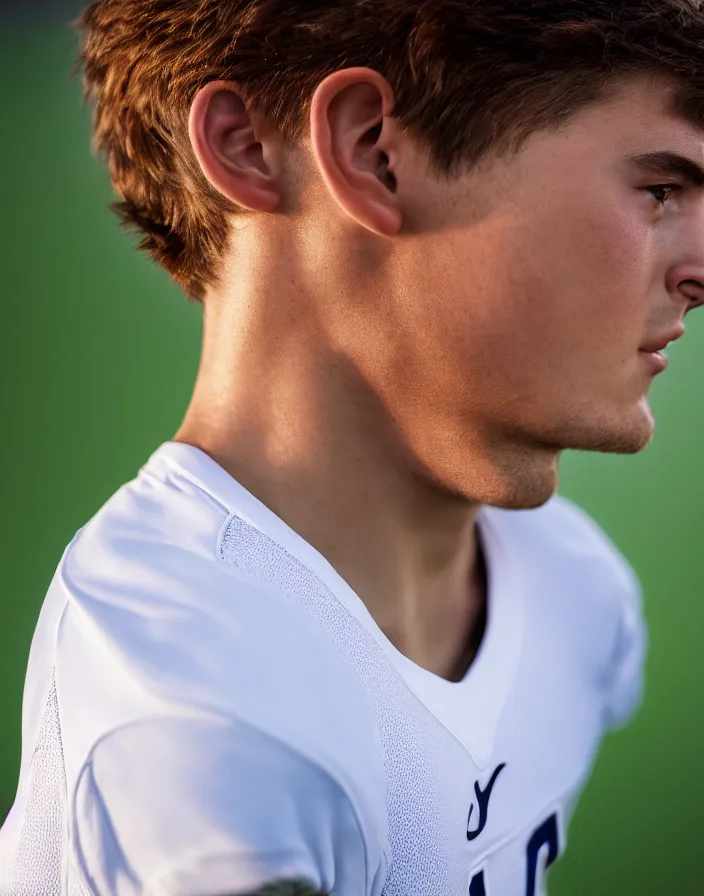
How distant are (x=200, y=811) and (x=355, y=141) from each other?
1.17 feet

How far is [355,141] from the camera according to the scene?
1.86ft

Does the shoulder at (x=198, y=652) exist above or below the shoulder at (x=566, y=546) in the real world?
below

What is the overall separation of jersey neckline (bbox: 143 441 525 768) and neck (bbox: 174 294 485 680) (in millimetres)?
19

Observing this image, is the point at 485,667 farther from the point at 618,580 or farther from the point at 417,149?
the point at 417,149

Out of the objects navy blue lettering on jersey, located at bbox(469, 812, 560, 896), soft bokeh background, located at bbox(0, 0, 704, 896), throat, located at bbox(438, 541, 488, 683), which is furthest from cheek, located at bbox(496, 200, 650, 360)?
soft bokeh background, located at bbox(0, 0, 704, 896)

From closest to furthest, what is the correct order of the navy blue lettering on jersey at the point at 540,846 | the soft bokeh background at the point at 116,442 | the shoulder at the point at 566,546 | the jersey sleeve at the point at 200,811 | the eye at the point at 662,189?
the jersey sleeve at the point at 200,811 < the eye at the point at 662,189 < the navy blue lettering on jersey at the point at 540,846 < the shoulder at the point at 566,546 < the soft bokeh background at the point at 116,442

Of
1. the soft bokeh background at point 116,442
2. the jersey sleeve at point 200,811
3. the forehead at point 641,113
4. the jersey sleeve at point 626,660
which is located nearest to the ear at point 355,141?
the forehead at point 641,113

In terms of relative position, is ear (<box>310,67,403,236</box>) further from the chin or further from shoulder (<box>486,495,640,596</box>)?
shoulder (<box>486,495,640,596</box>)

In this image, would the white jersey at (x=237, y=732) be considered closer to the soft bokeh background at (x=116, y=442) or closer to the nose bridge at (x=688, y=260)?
the nose bridge at (x=688, y=260)

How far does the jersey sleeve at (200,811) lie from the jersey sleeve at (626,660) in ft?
1.29

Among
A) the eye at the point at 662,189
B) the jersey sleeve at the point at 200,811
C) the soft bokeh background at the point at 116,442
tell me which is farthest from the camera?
the soft bokeh background at the point at 116,442

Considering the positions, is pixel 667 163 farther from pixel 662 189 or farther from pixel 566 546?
pixel 566 546

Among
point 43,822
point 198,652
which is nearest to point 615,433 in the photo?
point 198,652

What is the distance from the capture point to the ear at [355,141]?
0.55 meters
